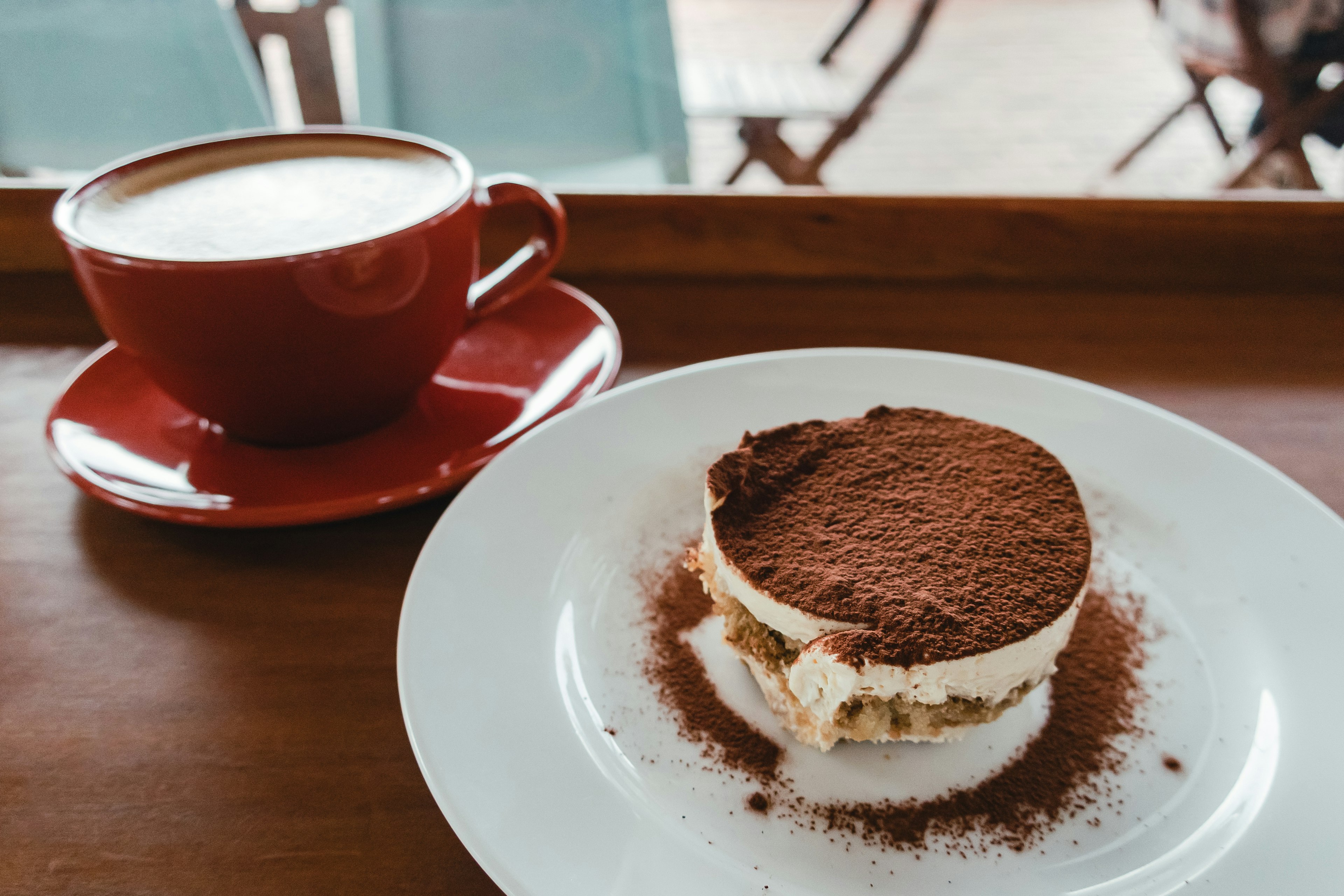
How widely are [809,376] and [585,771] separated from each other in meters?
0.42

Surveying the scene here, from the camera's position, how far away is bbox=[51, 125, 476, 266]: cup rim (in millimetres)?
634

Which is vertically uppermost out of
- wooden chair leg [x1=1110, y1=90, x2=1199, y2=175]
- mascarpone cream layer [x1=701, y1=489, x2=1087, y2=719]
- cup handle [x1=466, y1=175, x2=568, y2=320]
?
cup handle [x1=466, y1=175, x2=568, y2=320]

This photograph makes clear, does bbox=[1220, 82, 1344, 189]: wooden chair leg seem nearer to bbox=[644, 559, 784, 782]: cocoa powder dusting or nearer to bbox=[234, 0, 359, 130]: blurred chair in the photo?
bbox=[234, 0, 359, 130]: blurred chair

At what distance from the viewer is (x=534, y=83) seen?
2070mm

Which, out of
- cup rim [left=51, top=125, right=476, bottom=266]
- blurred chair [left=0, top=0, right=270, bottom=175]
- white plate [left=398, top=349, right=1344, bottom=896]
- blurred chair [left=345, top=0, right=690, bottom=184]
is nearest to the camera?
white plate [left=398, top=349, right=1344, bottom=896]

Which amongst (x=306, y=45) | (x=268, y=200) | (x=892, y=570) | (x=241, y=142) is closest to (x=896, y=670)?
(x=892, y=570)

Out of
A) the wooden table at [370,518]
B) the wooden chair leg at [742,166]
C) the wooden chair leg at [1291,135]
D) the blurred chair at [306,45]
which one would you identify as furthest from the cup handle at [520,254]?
the wooden chair leg at [1291,135]

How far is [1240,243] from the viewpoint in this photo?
104 centimetres

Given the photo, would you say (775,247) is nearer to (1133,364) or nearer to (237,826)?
(1133,364)

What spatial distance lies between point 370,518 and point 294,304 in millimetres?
180

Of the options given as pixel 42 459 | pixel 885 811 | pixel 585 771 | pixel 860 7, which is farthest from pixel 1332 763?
pixel 860 7

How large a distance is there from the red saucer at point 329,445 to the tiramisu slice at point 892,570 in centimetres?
22

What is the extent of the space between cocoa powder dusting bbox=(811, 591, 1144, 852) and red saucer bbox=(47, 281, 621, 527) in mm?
401

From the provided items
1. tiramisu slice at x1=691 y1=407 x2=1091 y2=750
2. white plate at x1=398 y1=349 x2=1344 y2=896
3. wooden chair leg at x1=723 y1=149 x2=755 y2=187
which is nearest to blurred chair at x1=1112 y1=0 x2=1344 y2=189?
wooden chair leg at x1=723 y1=149 x2=755 y2=187
